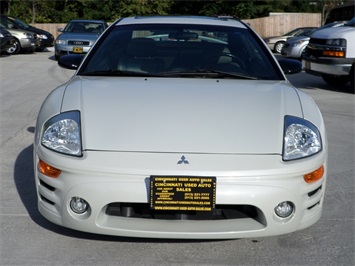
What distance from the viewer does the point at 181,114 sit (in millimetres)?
3686

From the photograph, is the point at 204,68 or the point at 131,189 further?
the point at 204,68

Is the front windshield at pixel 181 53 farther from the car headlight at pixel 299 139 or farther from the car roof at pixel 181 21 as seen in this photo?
the car headlight at pixel 299 139

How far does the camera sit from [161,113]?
3.70 meters

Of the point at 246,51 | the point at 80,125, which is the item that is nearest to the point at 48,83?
the point at 246,51

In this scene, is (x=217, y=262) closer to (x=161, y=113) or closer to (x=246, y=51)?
(x=161, y=113)

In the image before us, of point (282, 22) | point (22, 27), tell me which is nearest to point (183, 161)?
point (22, 27)

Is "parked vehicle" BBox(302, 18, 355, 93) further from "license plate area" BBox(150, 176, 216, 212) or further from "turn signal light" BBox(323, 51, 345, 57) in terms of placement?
"license plate area" BBox(150, 176, 216, 212)

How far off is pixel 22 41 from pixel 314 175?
18805 mm

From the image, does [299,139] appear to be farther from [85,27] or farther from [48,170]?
[85,27]

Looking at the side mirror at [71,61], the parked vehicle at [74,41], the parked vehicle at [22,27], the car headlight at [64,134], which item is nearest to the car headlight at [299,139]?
the car headlight at [64,134]

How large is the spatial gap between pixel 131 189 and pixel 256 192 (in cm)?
70

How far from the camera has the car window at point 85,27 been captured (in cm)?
1923

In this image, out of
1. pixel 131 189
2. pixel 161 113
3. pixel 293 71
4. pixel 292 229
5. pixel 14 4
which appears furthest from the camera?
pixel 14 4

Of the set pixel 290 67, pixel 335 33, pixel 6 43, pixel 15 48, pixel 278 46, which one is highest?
pixel 290 67
